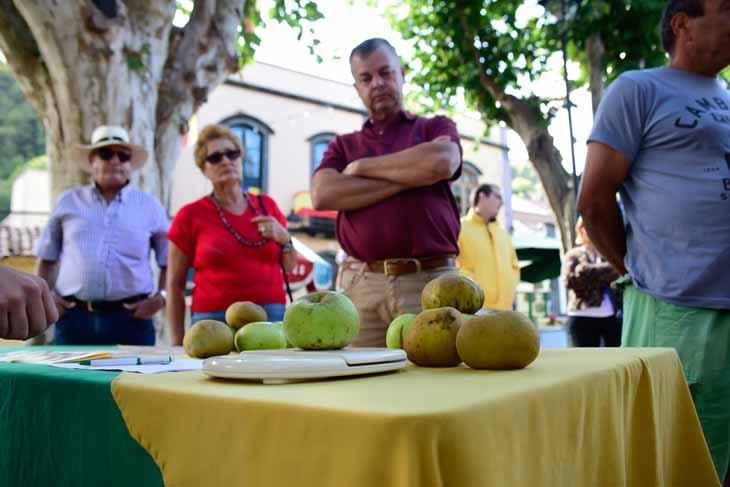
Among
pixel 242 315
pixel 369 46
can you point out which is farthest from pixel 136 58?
pixel 242 315

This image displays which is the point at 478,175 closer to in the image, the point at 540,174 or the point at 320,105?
the point at 320,105

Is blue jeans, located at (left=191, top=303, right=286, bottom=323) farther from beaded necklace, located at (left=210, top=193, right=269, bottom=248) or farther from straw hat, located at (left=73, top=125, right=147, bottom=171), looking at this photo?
straw hat, located at (left=73, top=125, right=147, bottom=171)

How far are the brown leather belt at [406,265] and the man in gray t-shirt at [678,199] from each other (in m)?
0.58

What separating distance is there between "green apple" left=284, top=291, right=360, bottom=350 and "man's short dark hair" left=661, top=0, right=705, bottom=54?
182 centimetres

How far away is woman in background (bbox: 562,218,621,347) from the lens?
17.6 feet

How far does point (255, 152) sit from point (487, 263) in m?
12.1

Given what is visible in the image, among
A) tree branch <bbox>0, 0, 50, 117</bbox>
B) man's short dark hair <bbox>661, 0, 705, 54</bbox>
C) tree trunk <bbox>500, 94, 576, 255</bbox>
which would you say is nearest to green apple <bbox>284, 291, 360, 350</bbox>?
man's short dark hair <bbox>661, 0, 705, 54</bbox>

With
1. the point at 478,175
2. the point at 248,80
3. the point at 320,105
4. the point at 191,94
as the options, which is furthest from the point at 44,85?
the point at 478,175

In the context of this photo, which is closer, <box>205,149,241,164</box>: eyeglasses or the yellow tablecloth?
the yellow tablecloth

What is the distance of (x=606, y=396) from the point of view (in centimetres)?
122

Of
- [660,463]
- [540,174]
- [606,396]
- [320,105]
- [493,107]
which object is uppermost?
[320,105]

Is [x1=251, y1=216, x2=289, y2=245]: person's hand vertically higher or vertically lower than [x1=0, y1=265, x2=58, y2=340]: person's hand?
higher

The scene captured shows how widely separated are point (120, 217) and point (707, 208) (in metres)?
3.06

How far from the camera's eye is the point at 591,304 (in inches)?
212
